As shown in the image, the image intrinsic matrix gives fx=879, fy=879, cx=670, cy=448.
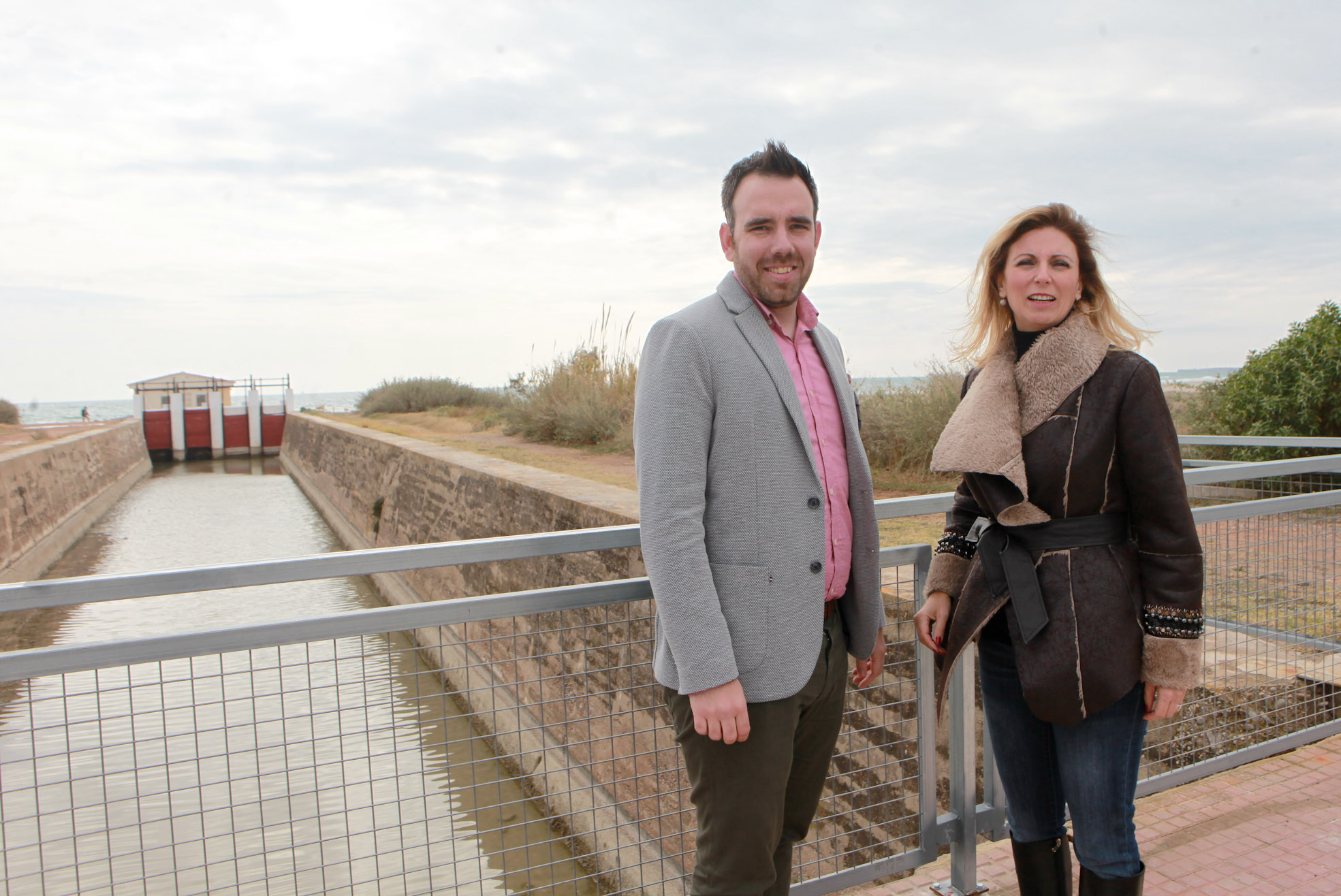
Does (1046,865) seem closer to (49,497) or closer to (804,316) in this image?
(804,316)

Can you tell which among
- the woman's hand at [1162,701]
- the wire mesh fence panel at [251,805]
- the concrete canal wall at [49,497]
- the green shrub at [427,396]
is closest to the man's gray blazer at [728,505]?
the woman's hand at [1162,701]

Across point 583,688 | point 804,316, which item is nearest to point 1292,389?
point 583,688

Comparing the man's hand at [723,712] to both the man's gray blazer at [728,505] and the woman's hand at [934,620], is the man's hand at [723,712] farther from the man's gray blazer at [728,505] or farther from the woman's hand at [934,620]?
the woman's hand at [934,620]

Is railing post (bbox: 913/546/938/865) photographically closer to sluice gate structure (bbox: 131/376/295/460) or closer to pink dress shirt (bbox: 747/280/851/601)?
pink dress shirt (bbox: 747/280/851/601)

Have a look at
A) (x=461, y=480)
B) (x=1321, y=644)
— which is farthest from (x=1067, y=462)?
(x=461, y=480)

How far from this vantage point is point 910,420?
31.5 feet

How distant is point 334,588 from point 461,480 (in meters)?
4.00

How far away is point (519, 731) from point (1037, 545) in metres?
1.47

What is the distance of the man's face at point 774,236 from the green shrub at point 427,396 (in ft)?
97.9

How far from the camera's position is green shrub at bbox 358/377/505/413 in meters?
32.7

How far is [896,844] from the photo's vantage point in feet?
11.5

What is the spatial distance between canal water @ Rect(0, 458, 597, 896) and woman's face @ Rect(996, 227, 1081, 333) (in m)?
1.60

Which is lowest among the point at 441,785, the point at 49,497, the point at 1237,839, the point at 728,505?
the point at 441,785

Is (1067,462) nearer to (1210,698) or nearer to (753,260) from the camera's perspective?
(753,260)
